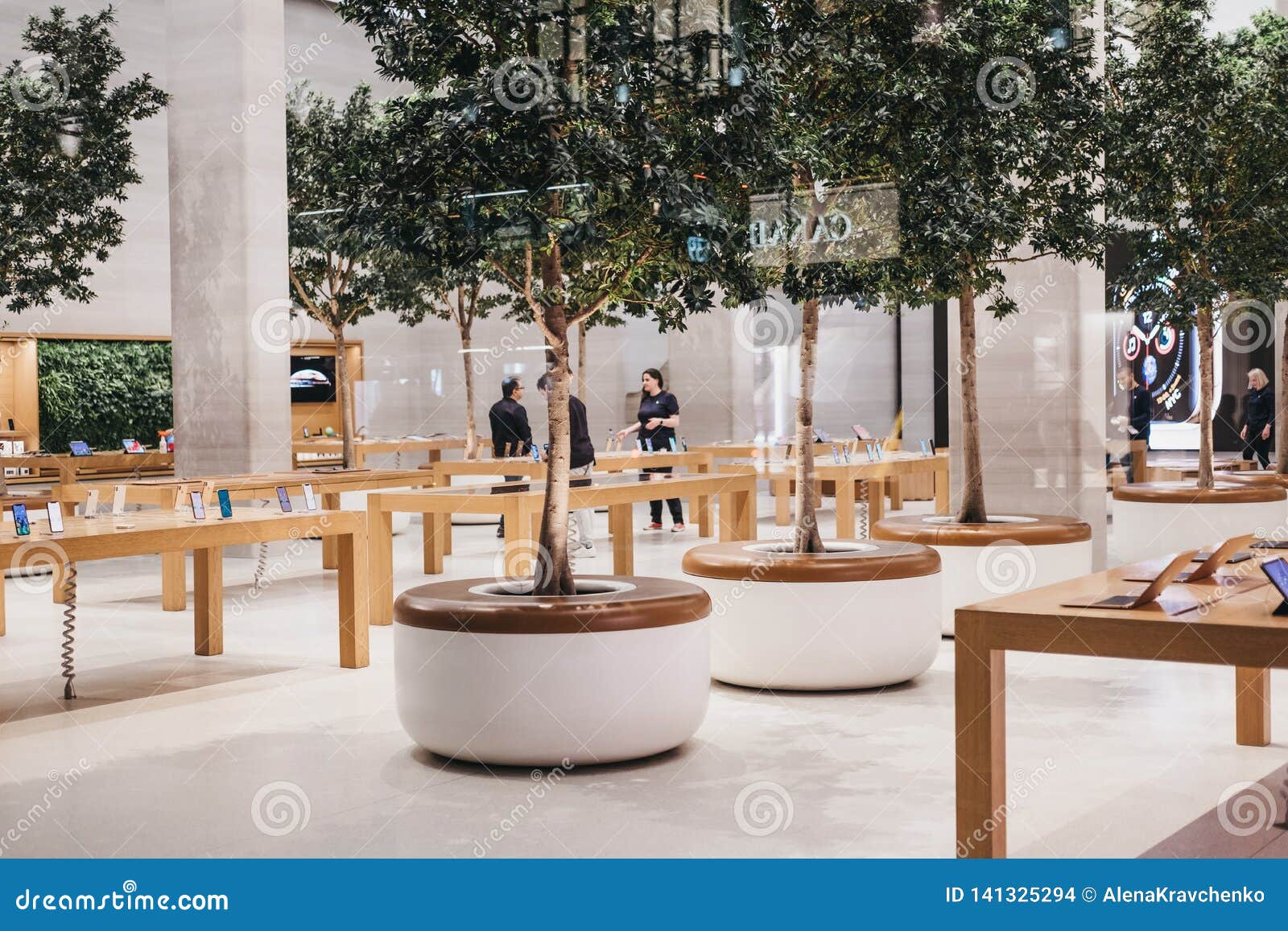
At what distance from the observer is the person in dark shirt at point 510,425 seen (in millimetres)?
12005

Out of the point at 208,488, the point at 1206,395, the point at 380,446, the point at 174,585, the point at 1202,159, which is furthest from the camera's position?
the point at 380,446

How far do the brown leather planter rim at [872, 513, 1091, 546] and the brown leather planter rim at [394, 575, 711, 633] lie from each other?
283cm

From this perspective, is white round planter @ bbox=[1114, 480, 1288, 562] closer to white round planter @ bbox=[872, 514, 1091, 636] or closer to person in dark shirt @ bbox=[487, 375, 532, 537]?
white round planter @ bbox=[872, 514, 1091, 636]

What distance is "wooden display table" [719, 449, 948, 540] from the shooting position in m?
11.5

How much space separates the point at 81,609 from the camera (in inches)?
344

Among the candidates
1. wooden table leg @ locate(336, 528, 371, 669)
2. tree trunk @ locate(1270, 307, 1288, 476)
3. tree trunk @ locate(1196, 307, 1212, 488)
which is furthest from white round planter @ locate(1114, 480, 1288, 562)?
wooden table leg @ locate(336, 528, 371, 669)

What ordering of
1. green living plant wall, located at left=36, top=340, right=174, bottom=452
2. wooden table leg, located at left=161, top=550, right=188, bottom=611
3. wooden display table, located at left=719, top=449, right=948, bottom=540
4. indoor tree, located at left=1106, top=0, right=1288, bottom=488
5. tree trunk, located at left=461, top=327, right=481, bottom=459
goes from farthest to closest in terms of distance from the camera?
green living plant wall, located at left=36, top=340, right=174, bottom=452 < tree trunk, located at left=461, top=327, right=481, bottom=459 < wooden display table, located at left=719, top=449, right=948, bottom=540 < indoor tree, located at left=1106, top=0, right=1288, bottom=488 < wooden table leg, located at left=161, top=550, right=188, bottom=611

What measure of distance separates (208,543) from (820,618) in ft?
8.99

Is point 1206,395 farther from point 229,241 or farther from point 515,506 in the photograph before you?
point 229,241

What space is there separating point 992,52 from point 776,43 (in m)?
2.16

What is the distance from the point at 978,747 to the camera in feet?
10.6

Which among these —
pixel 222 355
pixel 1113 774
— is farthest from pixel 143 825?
pixel 222 355

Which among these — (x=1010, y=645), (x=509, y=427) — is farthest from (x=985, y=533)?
(x=509, y=427)

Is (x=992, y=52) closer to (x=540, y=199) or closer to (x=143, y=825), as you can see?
(x=540, y=199)
